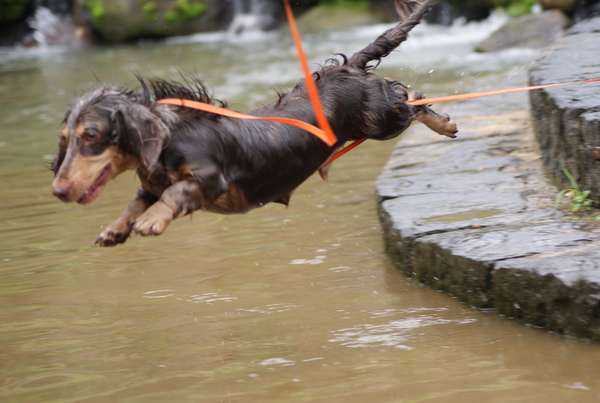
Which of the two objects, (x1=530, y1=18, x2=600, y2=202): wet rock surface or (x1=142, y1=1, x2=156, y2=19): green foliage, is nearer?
(x1=530, y1=18, x2=600, y2=202): wet rock surface

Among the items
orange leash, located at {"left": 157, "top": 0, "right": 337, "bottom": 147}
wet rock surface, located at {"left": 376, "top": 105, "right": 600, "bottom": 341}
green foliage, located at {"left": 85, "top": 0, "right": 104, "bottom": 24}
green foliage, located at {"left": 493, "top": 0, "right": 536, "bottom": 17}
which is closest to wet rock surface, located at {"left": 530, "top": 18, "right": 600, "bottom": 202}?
wet rock surface, located at {"left": 376, "top": 105, "right": 600, "bottom": 341}

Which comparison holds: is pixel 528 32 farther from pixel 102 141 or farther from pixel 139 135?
pixel 102 141

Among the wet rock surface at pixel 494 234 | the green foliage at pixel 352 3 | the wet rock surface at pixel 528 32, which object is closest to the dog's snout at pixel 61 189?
the wet rock surface at pixel 494 234

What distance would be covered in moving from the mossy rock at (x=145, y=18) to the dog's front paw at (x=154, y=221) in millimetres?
19020

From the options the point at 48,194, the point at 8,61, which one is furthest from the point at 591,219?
the point at 8,61

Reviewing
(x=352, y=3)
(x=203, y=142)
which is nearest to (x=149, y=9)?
(x=352, y=3)

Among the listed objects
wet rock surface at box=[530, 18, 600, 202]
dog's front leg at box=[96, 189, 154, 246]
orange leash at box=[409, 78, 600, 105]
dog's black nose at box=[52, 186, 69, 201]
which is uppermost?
dog's black nose at box=[52, 186, 69, 201]

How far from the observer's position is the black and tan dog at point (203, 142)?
3041 mm

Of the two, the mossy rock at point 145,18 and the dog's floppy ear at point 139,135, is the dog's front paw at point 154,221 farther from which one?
the mossy rock at point 145,18

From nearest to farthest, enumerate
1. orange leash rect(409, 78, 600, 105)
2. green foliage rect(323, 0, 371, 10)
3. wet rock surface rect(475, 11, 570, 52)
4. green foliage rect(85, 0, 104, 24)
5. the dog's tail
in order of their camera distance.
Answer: orange leash rect(409, 78, 600, 105), the dog's tail, wet rock surface rect(475, 11, 570, 52), green foliage rect(323, 0, 371, 10), green foliage rect(85, 0, 104, 24)

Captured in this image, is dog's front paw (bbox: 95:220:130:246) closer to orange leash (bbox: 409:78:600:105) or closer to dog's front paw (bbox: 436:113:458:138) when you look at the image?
orange leash (bbox: 409:78:600:105)

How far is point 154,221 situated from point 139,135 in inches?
14.9

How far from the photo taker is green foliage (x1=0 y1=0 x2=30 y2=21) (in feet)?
71.3

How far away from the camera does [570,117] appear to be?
433cm
